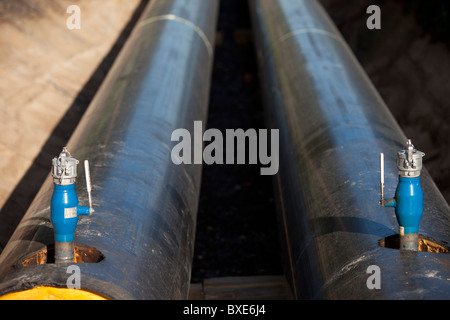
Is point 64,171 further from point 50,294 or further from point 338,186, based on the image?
point 338,186

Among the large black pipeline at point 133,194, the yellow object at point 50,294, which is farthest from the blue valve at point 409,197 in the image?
the yellow object at point 50,294

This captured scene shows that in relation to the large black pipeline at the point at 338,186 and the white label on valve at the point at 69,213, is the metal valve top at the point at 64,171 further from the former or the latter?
the large black pipeline at the point at 338,186

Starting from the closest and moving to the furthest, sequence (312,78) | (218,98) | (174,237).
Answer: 1. (174,237)
2. (312,78)
3. (218,98)

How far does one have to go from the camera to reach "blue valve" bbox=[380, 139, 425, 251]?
2408 mm

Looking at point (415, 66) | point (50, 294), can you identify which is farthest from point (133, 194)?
point (415, 66)

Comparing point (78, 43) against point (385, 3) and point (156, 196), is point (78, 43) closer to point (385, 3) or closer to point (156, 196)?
point (385, 3)

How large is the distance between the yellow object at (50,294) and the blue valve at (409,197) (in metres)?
1.21

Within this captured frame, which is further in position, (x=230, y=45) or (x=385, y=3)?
(x=230, y=45)

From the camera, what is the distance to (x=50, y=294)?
2.26 metres

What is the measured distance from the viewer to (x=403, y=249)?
2568 millimetres

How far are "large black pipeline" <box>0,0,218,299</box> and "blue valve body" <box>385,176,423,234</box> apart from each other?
105 centimetres

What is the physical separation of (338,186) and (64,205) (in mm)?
1508

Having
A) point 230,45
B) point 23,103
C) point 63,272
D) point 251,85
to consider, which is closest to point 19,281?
point 63,272
